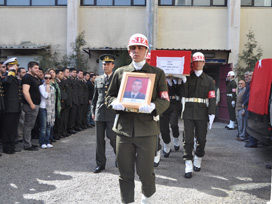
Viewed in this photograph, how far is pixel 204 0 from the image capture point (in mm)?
15805

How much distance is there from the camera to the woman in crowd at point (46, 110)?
24.9ft

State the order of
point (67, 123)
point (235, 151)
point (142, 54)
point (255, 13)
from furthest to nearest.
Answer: point (255, 13), point (67, 123), point (235, 151), point (142, 54)

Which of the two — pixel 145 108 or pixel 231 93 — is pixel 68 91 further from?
Answer: pixel 231 93

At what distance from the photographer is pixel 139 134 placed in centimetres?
349

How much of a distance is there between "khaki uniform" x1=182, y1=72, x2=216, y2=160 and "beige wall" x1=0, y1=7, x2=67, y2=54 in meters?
12.1

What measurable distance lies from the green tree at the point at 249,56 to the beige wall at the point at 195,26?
1.12 m

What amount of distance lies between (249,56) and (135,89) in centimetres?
1301

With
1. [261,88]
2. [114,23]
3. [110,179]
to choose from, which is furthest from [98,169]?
[114,23]

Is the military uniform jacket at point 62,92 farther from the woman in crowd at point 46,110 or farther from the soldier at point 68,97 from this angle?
the woman in crowd at point 46,110

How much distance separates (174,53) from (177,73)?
36 cm

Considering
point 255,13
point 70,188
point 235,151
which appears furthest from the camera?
point 255,13

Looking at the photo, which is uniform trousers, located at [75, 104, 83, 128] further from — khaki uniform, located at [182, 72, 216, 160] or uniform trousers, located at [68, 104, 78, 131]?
khaki uniform, located at [182, 72, 216, 160]

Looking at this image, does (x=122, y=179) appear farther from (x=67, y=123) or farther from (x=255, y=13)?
(x=255, y=13)

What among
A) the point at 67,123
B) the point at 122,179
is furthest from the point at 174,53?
the point at 67,123
